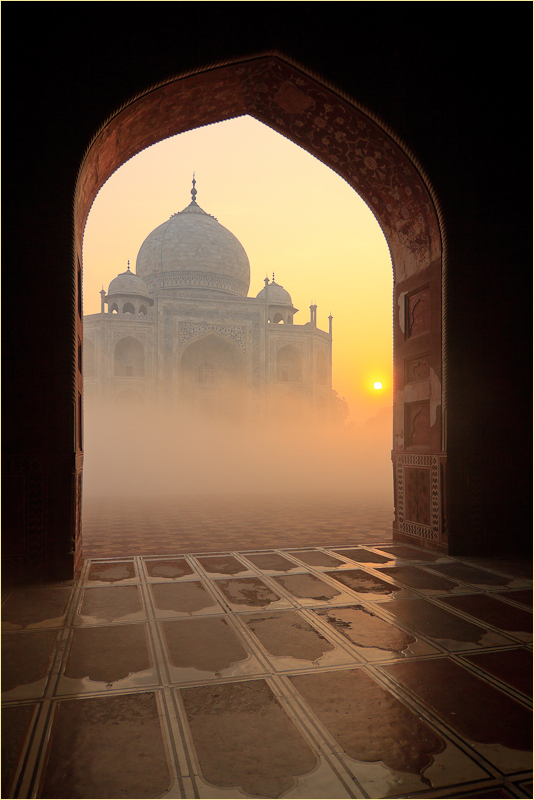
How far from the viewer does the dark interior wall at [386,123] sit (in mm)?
3268

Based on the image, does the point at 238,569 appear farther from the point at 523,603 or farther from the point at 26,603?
the point at 523,603

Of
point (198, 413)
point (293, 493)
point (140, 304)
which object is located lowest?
point (293, 493)

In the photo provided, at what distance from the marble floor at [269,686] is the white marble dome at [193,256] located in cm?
2089

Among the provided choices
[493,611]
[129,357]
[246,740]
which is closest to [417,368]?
[493,611]

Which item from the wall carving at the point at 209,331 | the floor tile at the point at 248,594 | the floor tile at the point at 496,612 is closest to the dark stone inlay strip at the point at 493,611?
the floor tile at the point at 496,612

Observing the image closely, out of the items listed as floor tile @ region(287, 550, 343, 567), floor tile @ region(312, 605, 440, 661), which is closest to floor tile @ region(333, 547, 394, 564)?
floor tile @ region(287, 550, 343, 567)

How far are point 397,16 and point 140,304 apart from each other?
1961 cm

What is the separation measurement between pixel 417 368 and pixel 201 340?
18481 mm

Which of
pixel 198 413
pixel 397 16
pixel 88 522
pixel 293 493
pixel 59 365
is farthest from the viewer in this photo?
pixel 198 413

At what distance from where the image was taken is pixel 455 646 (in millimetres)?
2141

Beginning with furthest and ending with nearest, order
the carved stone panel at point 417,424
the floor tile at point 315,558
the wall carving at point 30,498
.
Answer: the carved stone panel at point 417,424 < the floor tile at point 315,558 < the wall carving at point 30,498

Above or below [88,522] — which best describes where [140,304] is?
above

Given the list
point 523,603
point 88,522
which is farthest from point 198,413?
point 523,603

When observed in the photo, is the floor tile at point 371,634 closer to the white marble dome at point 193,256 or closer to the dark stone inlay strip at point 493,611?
the dark stone inlay strip at point 493,611
